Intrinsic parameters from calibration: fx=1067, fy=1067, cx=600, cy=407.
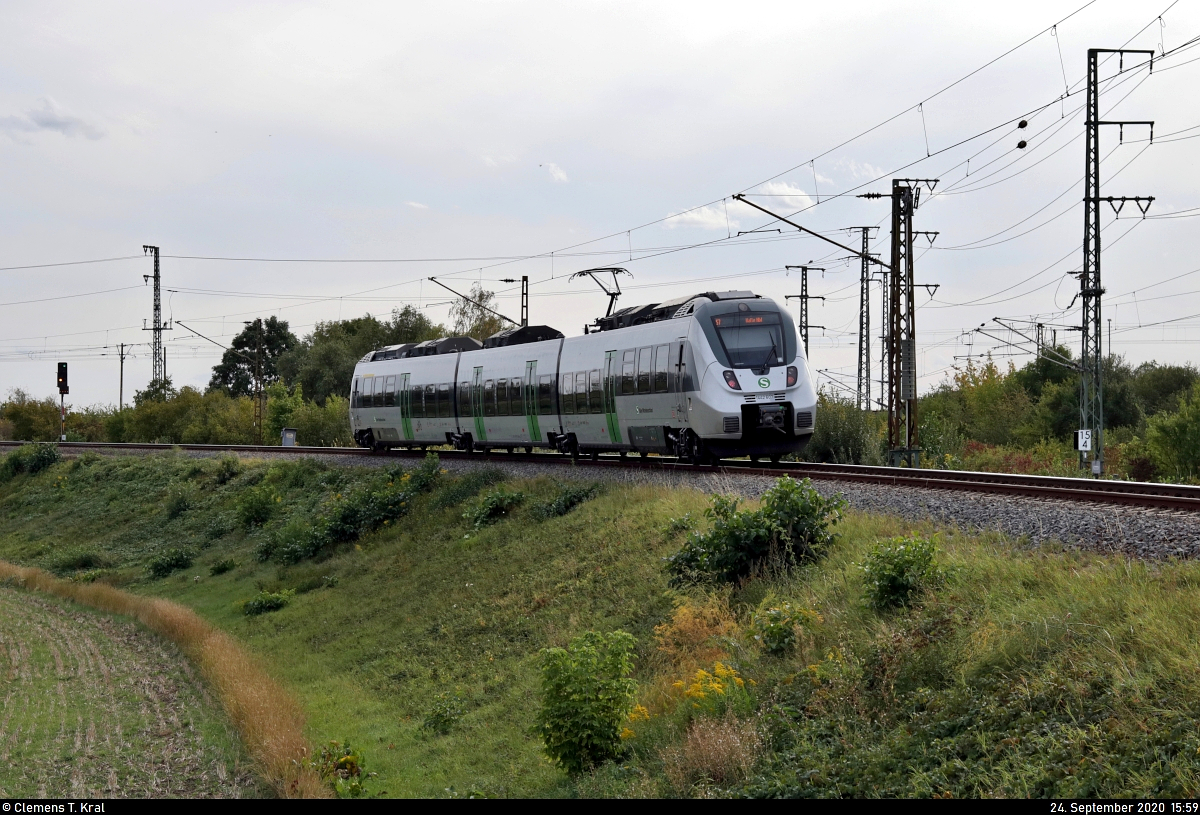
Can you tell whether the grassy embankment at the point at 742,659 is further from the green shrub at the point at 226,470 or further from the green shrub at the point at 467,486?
the green shrub at the point at 226,470

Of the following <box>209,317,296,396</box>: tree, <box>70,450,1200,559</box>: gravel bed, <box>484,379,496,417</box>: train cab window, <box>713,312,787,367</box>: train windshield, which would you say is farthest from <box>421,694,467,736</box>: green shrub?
<box>209,317,296,396</box>: tree

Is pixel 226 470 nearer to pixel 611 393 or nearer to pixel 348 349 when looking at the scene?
pixel 611 393

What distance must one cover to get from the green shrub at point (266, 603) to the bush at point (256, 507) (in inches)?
406

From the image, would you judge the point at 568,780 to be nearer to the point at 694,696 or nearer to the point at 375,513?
the point at 694,696

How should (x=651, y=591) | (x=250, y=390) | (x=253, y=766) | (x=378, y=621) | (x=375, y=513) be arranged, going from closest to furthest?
(x=253, y=766)
(x=651, y=591)
(x=378, y=621)
(x=375, y=513)
(x=250, y=390)

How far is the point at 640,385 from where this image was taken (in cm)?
2427

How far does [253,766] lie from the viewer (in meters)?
14.2

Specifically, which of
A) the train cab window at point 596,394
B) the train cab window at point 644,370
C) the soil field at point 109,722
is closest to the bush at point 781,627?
the soil field at point 109,722

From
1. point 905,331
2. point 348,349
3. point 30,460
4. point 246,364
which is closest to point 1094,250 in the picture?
point 905,331

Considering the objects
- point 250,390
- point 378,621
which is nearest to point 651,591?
point 378,621

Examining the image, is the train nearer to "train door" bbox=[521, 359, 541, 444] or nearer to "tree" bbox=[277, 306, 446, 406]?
"train door" bbox=[521, 359, 541, 444]

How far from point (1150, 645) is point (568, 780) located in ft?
19.1

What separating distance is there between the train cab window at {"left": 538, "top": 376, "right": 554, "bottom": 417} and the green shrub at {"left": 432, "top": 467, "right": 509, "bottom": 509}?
205 cm
